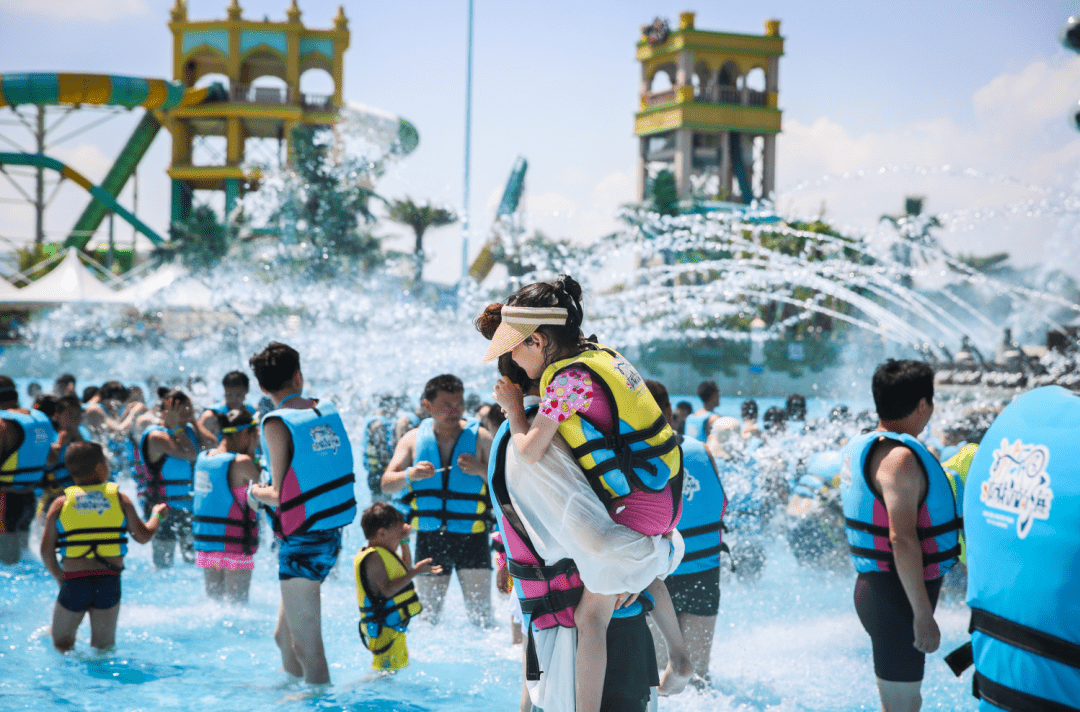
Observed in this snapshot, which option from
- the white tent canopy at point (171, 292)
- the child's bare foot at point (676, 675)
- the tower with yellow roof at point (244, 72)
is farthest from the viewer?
the tower with yellow roof at point (244, 72)

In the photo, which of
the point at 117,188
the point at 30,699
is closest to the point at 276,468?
the point at 30,699

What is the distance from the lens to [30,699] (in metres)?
5.36

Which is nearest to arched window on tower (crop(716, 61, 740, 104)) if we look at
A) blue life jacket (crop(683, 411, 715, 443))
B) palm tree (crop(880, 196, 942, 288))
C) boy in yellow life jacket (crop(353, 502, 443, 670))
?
palm tree (crop(880, 196, 942, 288))

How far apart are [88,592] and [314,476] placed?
2.11m

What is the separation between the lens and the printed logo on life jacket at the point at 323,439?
15.9 ft

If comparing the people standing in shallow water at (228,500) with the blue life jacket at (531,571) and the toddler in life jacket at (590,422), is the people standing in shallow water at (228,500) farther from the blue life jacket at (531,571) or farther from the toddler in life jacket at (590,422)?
the toddler in life jacket at (590,422)

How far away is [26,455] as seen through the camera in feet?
27.0

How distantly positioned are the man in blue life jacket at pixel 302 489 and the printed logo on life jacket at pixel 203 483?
193cm

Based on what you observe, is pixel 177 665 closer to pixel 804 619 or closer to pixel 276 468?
pixel 276 468

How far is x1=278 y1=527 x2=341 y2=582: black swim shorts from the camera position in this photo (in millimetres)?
4820

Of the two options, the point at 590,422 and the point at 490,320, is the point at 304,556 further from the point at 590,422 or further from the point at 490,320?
the point at 590,422

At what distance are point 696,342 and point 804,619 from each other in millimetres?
33527

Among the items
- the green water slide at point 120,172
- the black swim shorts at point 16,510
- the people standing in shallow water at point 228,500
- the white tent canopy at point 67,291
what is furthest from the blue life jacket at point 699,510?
the green water slide at point 120,172

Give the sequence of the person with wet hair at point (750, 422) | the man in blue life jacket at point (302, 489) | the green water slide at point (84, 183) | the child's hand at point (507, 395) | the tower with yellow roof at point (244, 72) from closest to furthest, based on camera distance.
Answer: the child's hand at point (507, 395) → the man in blue life jacket at point (302, 489) → the person with wet hair at point (750, 422) → the green water slide at point (84, 183) → the tower with yellow roof at point (244, 72)
